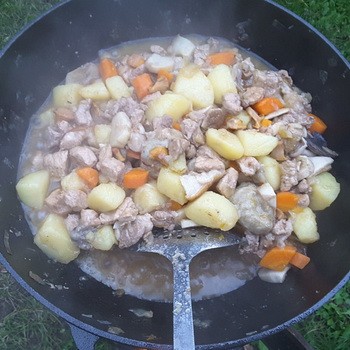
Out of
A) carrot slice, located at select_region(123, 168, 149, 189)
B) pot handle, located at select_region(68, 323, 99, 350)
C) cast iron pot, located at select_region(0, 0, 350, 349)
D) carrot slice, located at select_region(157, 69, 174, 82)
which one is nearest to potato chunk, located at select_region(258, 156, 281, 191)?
cast iron pot, located at select_region(0, 0, 350, 349)

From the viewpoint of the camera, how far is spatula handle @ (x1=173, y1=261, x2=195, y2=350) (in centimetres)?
213

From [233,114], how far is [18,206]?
1.36 m

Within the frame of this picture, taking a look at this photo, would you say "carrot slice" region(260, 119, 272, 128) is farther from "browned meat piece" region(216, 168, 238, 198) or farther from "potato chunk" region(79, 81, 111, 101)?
"potato chunk" region(79, 81, 111, 101)

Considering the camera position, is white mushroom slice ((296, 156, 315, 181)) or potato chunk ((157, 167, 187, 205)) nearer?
potato chunk ((157, 167, 187, 205))

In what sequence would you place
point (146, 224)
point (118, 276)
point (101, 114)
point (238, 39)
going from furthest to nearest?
point (238, 39), point (101, 114), point (118, 276), point (146, 224)

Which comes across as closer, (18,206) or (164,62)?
(18,206)

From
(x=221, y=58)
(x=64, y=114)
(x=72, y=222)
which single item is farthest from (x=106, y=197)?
(x=221, y=58)

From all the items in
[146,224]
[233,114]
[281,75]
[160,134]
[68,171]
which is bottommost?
[68,171]

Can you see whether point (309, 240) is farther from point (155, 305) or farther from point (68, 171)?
point (68, 171)

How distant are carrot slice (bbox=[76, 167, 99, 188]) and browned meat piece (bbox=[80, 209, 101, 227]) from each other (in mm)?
167

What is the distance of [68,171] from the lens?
291cm

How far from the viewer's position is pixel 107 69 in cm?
318

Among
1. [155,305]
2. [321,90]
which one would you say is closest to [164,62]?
[321,90]

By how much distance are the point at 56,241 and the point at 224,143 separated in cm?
105
